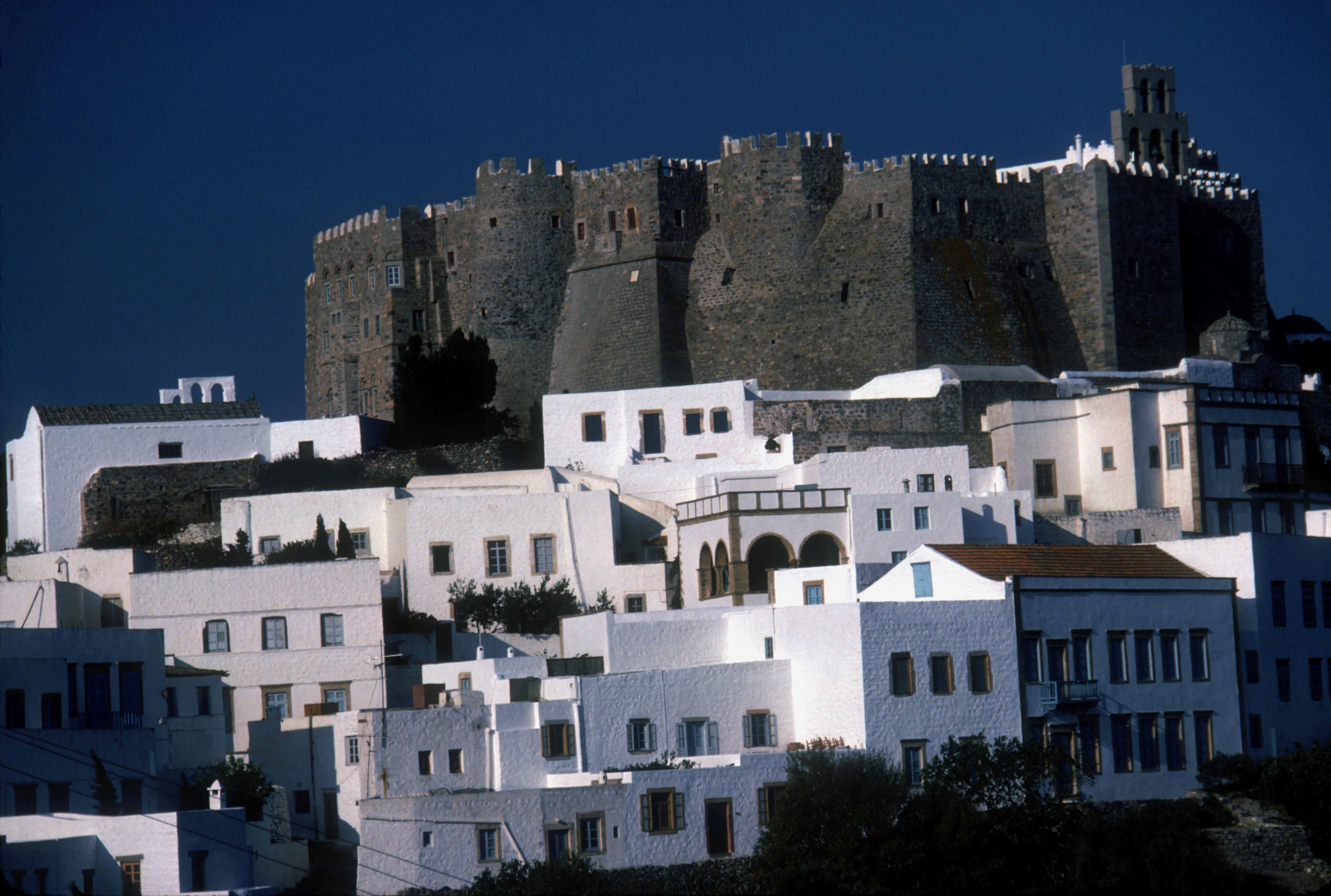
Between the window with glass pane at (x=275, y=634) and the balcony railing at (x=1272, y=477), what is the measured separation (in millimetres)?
22612

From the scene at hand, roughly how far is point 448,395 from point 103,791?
77.2 ft

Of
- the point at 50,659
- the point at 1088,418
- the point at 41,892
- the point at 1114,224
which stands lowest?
the point at 41,892

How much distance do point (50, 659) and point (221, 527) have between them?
563 inches

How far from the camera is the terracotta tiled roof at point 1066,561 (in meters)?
40.8

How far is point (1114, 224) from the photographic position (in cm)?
5947

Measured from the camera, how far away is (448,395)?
59000 millimetres

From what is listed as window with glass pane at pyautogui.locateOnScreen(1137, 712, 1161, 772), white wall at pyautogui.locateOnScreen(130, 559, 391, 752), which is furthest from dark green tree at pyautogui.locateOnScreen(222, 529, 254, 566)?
window with glass pane at pyautogui.locateOnScreen(1137, 712, 1161, 772)

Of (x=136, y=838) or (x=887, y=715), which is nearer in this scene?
(x=136, y=838)

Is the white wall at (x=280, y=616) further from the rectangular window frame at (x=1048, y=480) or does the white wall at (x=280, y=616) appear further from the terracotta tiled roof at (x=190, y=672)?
the rectangular window frame at (x=1048, y=480)

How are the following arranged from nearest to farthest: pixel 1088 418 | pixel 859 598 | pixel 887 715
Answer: pixel 887 715, pixel 859 598, pixel 1088 418

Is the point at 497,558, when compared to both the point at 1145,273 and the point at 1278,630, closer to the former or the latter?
the point at 1278,630

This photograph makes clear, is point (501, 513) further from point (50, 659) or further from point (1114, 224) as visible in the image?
point (1114, 224)

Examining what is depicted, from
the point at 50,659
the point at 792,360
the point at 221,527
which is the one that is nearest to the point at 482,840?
the point at 50,659

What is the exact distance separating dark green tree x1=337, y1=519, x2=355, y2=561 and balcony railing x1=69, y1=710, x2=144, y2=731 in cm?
976
